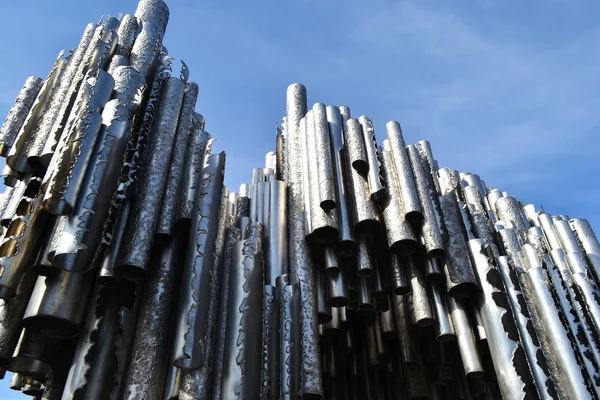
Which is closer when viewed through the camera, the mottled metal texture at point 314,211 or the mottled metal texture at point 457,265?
the mottled metal texture at point 457,265

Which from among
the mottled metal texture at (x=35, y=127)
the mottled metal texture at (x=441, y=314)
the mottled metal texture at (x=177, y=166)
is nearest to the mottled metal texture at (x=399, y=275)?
the mottled metal texture at (x=441, y=314)

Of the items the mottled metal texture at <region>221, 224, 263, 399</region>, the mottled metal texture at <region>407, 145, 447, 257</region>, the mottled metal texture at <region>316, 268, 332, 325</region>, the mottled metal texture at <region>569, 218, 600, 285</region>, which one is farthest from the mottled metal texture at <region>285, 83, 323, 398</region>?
the mottled metal texture at <region>569, 218, 600, 285</region>

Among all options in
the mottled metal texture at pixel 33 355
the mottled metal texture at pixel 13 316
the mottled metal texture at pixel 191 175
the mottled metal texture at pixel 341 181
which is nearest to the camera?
the mottled metal texture at pixel 13 316

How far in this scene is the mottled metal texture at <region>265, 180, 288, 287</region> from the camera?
445cm

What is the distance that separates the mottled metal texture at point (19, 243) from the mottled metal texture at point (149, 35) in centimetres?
151

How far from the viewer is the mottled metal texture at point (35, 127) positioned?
327cm

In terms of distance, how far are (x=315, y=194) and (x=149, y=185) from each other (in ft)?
6.19

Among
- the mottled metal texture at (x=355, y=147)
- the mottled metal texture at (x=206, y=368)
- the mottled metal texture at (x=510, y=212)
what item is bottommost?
the mottled metal texture at (x=206, y=368)

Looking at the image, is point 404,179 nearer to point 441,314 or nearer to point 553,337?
point 441,314

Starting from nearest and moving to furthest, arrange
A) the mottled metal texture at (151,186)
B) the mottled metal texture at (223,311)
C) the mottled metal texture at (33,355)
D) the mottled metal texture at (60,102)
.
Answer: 1. the mottled metal texture at (33,355)
2. the mottled metal texture at (151,186)
3. the mottled metal texture at (223,311)
4. the mottled metal texture at (60,102)

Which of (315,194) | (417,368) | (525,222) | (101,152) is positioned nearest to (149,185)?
(101,152)

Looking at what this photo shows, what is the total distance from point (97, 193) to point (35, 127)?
1.20 meters

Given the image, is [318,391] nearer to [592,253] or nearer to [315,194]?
[315,194]

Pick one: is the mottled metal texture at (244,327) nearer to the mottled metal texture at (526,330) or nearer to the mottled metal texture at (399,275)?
the mottled metal texture at (399,275)
